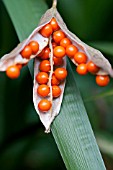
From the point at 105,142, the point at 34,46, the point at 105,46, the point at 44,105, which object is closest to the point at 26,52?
the point at 34,46

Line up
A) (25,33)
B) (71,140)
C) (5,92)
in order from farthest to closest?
(5,92) < (25,33) < (71,140)

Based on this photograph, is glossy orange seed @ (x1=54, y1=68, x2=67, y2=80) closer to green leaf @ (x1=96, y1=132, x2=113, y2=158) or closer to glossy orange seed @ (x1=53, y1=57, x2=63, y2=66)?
glossy orange seed @ (x1=53, y1=57, x2=63, y2=66)

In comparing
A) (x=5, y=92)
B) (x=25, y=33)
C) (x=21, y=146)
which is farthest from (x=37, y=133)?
(x=25, y=33)

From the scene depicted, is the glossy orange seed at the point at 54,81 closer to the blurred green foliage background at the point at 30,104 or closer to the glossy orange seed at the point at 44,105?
the glossy orange seed at the point at 44,105

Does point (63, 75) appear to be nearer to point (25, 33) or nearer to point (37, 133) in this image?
point (25, 33)

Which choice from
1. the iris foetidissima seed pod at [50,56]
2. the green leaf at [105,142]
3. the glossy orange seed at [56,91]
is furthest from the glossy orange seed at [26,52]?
the green leaf at [105,142]

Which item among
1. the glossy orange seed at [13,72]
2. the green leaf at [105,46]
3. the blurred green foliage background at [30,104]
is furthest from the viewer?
the blurred green foliage background at [30,104]
